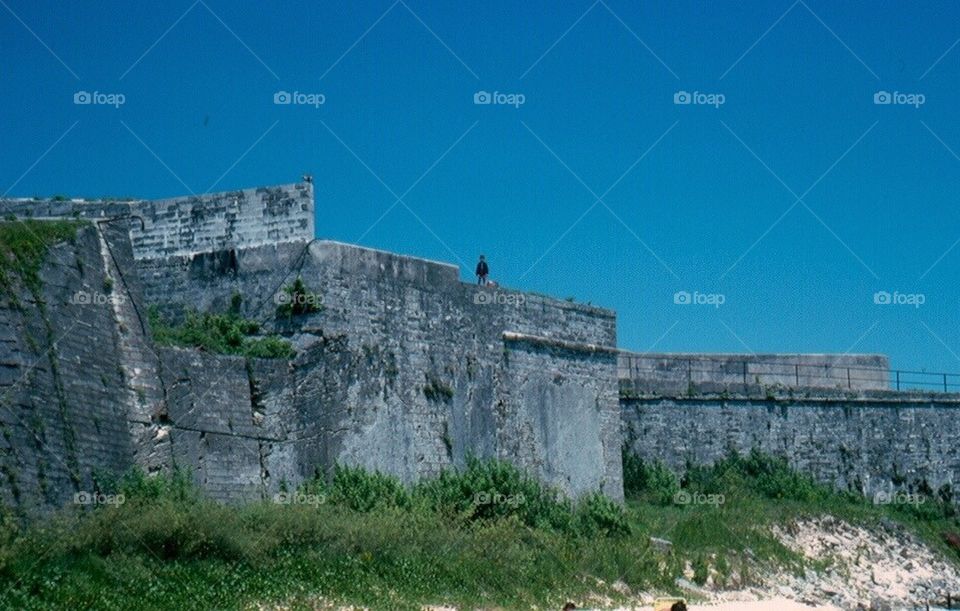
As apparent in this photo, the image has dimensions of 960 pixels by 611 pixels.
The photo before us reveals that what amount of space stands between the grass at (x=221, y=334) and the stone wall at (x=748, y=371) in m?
12.5

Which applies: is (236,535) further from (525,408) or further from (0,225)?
(525,408)

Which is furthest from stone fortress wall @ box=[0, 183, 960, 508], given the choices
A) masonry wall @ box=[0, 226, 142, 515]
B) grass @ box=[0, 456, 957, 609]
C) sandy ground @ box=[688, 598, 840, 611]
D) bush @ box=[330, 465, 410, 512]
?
sandy ground @ box=[688, 598, 840, 611]

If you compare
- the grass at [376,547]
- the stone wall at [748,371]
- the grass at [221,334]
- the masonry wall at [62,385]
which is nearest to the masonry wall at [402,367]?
the grass at [221,334]

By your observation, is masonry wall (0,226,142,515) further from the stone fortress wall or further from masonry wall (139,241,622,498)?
masonry wall (139,241,622,498)

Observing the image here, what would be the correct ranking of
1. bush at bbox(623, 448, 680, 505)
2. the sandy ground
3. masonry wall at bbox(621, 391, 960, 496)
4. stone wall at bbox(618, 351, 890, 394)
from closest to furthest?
the sandy ground < bush at bbox(623, 448, 680, 505) < masonry wall at bbox(621, 391, 960, 496) < stone wall at bbox(618, 351, 890, 394)

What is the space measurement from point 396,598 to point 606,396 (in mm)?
12226

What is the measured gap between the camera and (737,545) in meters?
28.1

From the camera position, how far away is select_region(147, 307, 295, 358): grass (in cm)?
2188

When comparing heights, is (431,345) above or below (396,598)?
above

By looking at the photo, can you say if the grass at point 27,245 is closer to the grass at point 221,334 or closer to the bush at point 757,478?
the grass at point 221,334

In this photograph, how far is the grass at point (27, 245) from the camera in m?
18.0

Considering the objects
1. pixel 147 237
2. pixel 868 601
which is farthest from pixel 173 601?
pixel 868 601

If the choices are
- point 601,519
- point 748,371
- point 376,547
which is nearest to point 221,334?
point 376,547

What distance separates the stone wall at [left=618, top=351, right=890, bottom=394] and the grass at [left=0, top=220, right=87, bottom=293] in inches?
673
